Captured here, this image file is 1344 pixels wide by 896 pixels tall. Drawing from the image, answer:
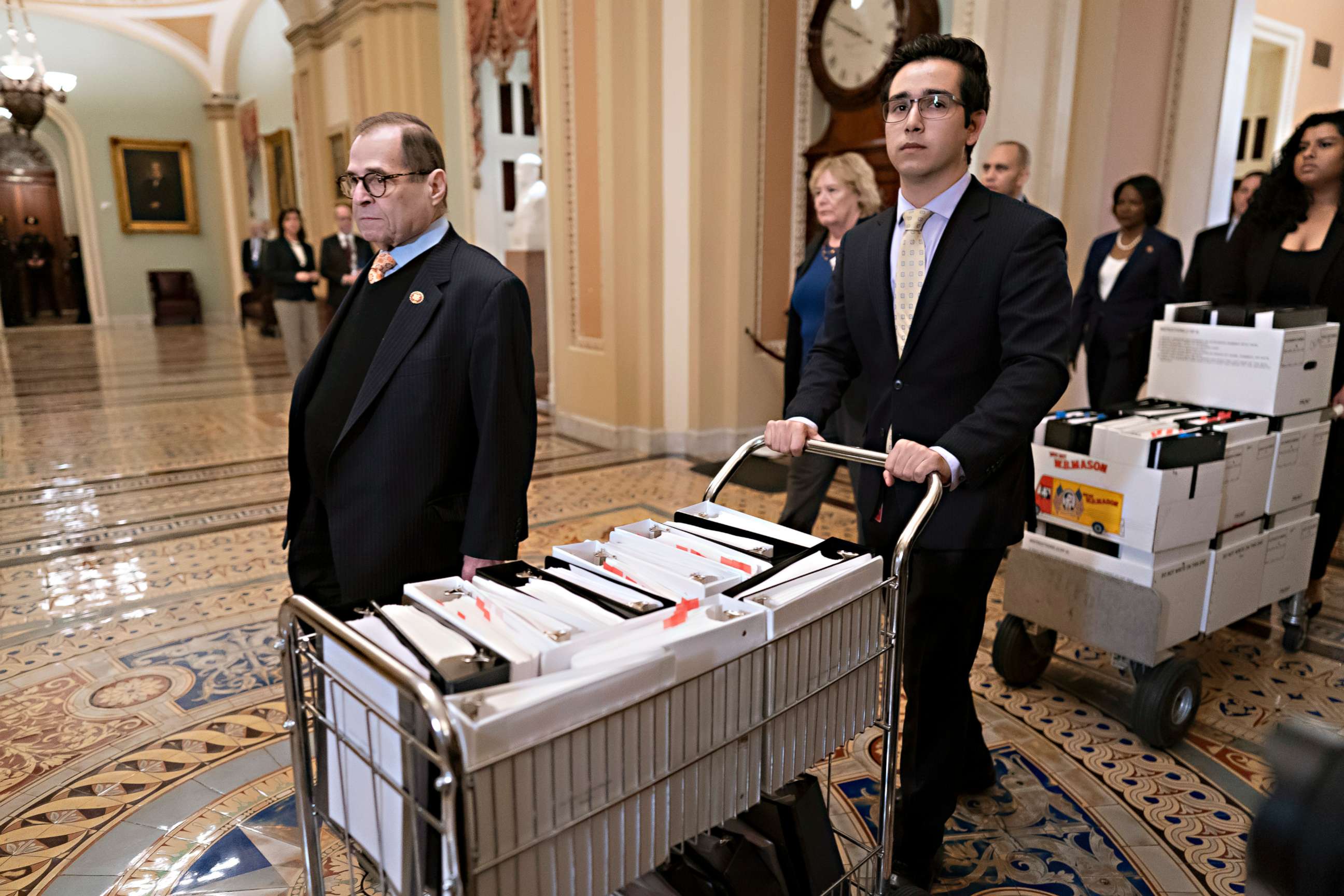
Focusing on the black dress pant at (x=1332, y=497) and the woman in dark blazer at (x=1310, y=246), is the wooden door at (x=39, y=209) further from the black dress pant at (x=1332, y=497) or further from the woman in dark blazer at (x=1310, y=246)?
the black dress pant at (x=1332, y=497)

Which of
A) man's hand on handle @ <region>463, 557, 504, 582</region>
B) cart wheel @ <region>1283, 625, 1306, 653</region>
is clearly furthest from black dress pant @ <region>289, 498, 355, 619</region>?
cart wheel @ <region>1283, 625, 1306, 653</region>

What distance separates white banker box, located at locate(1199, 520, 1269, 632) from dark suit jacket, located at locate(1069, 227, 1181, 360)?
1.53m

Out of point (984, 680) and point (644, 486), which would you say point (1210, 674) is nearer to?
point (984, 680)

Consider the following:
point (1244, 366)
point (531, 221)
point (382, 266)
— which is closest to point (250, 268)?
point (531, 221)

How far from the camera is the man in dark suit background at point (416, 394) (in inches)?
68.6

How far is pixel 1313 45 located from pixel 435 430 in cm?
845

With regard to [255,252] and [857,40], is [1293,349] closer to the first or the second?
[857,40]

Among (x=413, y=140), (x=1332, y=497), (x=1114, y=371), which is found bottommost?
(x=1332, y=497)

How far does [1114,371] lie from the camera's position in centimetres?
424

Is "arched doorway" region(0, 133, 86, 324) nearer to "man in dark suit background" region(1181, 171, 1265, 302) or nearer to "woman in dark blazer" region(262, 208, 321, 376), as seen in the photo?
"woman in dark blazer" region(262, 208, 321, 376)

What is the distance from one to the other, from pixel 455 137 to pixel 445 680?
873cm

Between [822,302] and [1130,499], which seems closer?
[1130,499]

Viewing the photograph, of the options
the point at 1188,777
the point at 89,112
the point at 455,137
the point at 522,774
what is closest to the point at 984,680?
the point at 1188,777

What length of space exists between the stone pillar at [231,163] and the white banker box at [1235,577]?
56.9 feet
